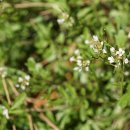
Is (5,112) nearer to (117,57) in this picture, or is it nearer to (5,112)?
(5,112)

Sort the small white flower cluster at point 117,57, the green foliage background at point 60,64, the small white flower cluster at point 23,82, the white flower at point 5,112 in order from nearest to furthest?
the small white flower cluster at point 117,57 → the white flower at point 5,112 → the small white flower cluster at point 23,82 → the green foliage background at point 60,64

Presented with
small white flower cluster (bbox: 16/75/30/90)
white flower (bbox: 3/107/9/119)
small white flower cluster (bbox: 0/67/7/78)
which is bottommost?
white flower (bbox: 3/107/9/119)

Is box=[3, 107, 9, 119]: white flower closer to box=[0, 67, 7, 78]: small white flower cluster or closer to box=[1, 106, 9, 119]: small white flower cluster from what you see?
box=[1, 106, 9, 119]: small white flower cluster

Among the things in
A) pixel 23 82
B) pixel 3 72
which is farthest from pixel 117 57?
pixel 3 72

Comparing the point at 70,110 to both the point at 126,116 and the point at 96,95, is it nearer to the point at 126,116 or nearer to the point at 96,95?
the point at 96,95

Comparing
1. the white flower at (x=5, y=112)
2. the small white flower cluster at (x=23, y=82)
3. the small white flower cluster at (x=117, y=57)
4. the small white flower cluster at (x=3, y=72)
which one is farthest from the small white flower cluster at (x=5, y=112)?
the small white flower cluster at (x=117, y=57)

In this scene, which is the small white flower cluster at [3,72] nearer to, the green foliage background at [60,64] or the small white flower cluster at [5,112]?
the green foliage background at [60,64]

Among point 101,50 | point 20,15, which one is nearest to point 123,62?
point 101,50

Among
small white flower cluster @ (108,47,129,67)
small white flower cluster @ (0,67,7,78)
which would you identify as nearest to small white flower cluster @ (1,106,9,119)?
small white flower cluster @ (0,67,7,78)
